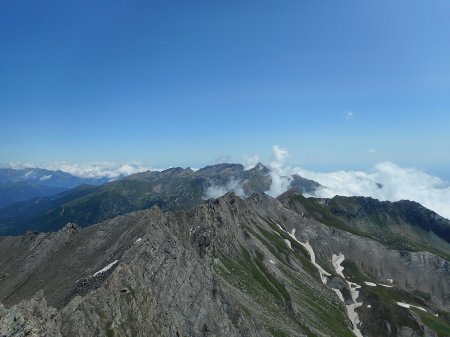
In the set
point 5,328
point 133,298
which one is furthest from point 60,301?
point 5,328

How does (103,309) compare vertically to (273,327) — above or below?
above

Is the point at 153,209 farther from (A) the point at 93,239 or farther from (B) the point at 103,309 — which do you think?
(B) the point at 103,309

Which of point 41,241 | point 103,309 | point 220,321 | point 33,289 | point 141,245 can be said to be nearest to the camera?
point 103,309

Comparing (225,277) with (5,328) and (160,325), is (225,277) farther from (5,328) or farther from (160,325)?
(5,328)

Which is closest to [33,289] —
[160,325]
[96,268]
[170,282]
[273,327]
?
[96,268]

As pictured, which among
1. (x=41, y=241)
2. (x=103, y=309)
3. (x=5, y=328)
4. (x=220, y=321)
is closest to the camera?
(x=5, y=328)

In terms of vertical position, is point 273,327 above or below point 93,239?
below

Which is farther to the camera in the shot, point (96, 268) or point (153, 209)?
point (153, 209)

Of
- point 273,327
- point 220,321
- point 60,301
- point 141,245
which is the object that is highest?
point 141,245

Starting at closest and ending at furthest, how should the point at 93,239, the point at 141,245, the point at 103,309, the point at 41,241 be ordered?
the point at 103,309, the point at 141,245, the point at 93,239, the point at 41,241
